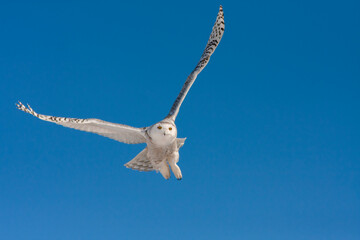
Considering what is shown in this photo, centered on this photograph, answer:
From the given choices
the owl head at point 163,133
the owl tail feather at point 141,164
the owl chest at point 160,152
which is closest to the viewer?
the owl head at point 163,133

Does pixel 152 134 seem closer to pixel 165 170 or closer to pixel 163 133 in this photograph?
pixel 163 133

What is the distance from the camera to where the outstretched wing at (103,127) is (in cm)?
1222

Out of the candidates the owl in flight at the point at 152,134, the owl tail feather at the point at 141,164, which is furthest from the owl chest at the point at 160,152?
the owl tail feather at the point at 141,164

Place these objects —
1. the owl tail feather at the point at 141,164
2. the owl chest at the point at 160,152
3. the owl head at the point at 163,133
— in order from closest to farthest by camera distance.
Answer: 1. the owl head at the point at 163,133
2. the owl chest at the point at 160,152
3. the owl tail feather at the point at 141,164

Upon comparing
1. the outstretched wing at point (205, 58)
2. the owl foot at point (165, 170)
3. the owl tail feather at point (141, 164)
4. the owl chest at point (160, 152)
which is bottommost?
the owl foot at point (165, 170)

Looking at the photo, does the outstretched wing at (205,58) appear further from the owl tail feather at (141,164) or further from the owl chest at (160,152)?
the owl tail feather at (141,164)

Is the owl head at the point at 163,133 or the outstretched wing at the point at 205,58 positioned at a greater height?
the outstretched wing at the point at 205,58

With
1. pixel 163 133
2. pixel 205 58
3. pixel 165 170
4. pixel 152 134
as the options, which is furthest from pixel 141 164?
pixel 205 58

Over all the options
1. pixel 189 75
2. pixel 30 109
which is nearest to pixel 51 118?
pixel 30 109

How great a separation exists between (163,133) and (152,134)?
375mm

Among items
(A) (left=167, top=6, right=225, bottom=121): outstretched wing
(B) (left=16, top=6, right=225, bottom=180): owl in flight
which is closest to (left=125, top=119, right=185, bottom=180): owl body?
(B) (left=16, top=6, right=225, bottom=180): owl in flight

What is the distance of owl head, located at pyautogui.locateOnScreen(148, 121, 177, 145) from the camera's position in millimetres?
11984

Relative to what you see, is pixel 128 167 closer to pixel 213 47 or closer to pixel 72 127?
pixel 72 127

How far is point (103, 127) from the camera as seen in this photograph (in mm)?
13133
